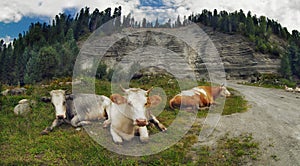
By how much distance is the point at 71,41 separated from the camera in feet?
200

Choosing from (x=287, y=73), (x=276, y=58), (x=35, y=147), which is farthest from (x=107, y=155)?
(x=276, y=58)

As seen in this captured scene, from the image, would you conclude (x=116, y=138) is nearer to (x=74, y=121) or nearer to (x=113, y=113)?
(x=113, y=113)

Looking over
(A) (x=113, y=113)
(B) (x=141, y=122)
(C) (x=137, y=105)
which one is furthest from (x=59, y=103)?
(B) (x=141, y=122)

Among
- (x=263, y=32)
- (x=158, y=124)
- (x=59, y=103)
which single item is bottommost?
(x=158, y=124)

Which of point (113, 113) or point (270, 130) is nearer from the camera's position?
point (113, 113)

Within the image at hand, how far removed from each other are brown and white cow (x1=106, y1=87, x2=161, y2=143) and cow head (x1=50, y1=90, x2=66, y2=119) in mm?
2179

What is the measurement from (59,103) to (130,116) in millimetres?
3853

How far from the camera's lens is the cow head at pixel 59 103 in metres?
10.9

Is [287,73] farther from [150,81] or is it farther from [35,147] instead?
[35,147]

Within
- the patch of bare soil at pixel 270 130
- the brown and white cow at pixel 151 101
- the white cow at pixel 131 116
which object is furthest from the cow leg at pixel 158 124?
the patch of bare soil at pixel 270 130

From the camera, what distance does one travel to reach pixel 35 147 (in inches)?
360

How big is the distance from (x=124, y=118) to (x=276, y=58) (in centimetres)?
5754

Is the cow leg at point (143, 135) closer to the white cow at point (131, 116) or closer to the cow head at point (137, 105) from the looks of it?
the white cow at point (131, 116)

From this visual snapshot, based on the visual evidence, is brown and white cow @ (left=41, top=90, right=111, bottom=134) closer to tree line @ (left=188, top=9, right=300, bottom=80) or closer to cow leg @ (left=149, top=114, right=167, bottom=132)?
cow leg @ (left=149, top=114, right=167, bottom=132)
